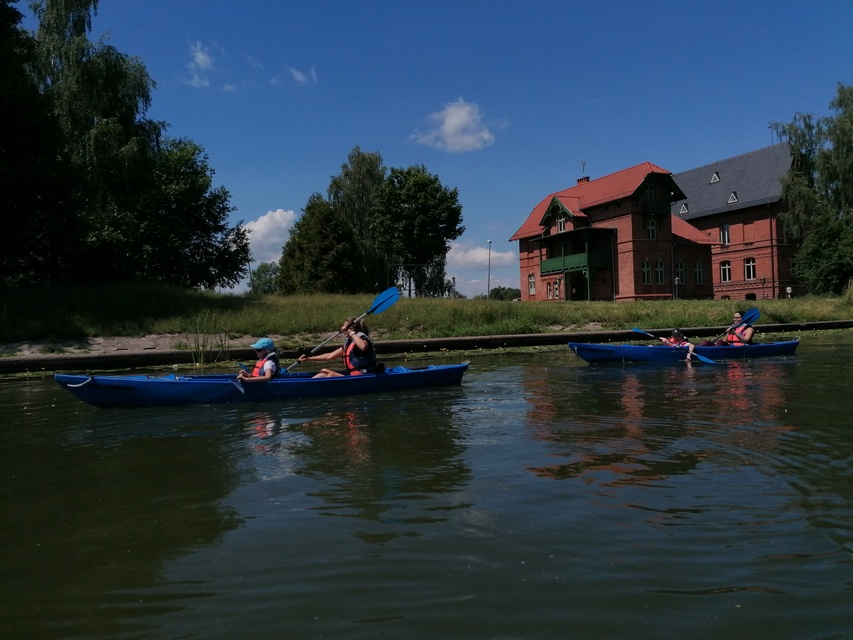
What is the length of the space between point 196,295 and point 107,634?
959 inches

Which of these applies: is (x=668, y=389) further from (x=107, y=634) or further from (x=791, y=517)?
(x=107, y=634)

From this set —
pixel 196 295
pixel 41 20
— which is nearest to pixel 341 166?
pixel 41 20

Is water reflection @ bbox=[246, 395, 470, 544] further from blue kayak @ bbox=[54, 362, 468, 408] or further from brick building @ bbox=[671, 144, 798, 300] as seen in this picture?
brick building @ bbox=[671, 144, 798, 300]

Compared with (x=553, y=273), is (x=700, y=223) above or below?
above

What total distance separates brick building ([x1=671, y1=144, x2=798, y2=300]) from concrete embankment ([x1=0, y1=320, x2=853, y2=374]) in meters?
26.5

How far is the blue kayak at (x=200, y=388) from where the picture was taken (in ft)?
34.0

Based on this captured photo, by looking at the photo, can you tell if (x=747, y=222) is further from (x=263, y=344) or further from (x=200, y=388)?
(x=200, y=388)

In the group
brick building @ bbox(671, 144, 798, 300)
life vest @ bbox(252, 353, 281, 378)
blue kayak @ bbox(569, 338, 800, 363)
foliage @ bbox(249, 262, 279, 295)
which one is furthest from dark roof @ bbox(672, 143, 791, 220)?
foliage @ bbox(249, 262, 279, 295)

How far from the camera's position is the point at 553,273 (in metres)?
51.8

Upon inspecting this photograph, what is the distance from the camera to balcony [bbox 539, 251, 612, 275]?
47625 millimetres

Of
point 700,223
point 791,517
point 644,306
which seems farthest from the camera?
point 700,223

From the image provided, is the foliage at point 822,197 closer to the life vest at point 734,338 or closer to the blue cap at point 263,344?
the life vest at point 734,338

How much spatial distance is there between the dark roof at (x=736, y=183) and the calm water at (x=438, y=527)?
4832cm

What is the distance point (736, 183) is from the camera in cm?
5462
